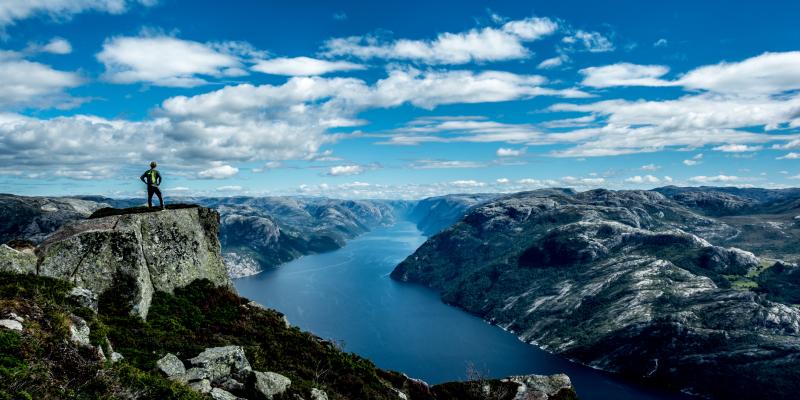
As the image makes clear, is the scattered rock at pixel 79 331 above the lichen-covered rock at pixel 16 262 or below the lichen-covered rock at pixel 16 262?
below

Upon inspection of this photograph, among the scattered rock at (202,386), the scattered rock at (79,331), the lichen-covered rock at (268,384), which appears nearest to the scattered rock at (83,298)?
the scattered rock at (79,331)

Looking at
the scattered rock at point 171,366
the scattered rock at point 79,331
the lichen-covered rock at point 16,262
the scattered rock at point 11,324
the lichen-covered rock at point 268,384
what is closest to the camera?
the scattered rock at point 11,324

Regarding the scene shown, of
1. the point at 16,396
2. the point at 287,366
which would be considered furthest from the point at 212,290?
the point at 16,396

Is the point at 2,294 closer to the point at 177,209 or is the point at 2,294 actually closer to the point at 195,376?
the point at 195,376

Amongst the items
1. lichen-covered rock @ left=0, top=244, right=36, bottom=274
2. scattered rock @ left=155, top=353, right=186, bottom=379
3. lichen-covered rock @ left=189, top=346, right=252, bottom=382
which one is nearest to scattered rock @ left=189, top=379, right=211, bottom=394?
scattered rock @ left=155, top=353, right=186, bottom=379

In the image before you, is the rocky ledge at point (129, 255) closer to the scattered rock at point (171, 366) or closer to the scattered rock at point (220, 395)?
the scattered rock at point (171, 366)
